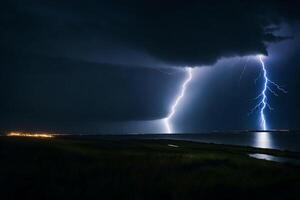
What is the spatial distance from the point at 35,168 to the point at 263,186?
1370cm

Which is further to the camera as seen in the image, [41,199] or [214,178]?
[214,178]

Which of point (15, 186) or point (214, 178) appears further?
point (214, 178)

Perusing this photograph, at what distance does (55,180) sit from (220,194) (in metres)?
7.96

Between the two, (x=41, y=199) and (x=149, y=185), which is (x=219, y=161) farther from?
(x=41, y=199)

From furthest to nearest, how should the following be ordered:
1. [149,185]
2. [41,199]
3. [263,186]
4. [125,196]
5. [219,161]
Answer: [219,161] < [263,186] < [149,185] < [125,196] < [41,199]

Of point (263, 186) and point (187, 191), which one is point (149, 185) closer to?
point (187, 191)

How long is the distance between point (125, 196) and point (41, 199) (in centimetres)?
337

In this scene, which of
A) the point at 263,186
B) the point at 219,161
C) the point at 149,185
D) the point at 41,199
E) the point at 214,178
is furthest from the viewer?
the point at 219,161

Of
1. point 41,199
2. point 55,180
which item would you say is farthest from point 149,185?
point 41,199

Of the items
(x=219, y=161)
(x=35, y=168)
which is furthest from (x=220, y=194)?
(x=219, y=161)

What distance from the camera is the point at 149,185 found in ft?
62.6

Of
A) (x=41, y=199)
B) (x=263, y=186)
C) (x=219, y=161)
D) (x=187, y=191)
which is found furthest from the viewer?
(x=219, y=161)

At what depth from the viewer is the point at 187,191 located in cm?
1789

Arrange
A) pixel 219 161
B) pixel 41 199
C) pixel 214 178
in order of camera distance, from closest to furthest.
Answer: pixel 41 199, pixel 214 178, pixel 219 161
